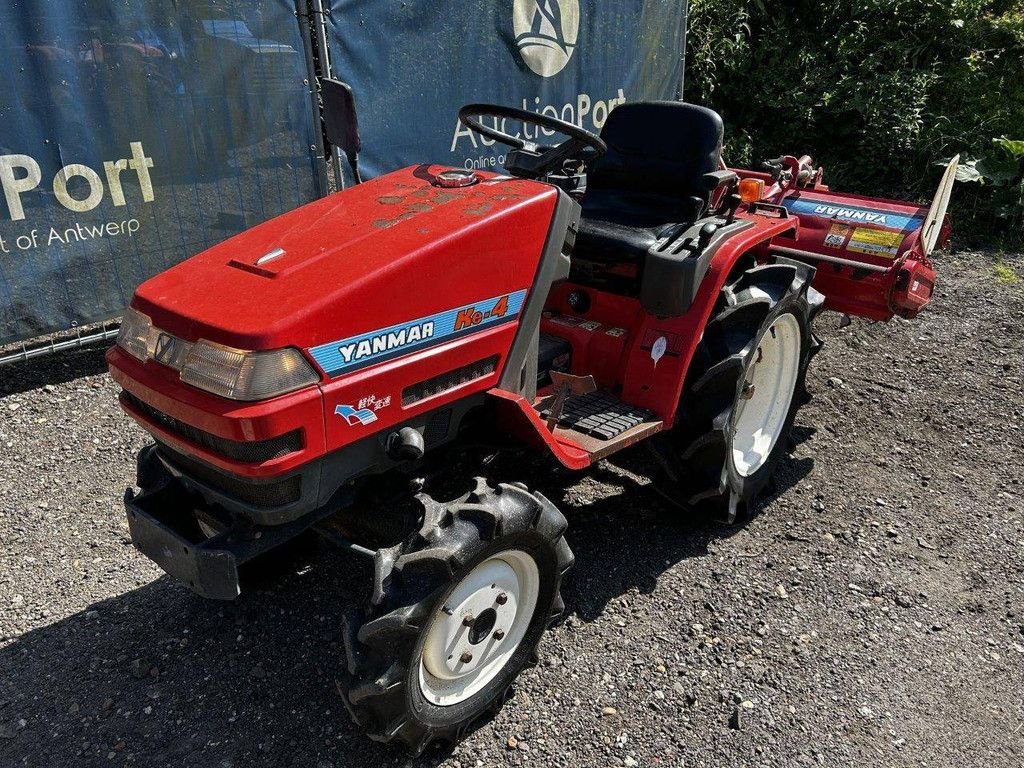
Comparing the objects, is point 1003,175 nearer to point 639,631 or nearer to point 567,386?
point 567,386

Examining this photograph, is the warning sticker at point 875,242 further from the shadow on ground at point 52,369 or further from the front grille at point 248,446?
the shadow on ground at point 52,369

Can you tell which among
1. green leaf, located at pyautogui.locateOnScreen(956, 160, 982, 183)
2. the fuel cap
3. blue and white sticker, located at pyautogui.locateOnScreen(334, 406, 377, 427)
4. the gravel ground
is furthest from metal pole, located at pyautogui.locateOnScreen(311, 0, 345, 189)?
green leaf, located at pyautogui.locateOnScreen(956, 160, 982, 183)

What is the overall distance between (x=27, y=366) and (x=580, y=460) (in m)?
3.47

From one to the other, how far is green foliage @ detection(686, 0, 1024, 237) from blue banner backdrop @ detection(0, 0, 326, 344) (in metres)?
4.75

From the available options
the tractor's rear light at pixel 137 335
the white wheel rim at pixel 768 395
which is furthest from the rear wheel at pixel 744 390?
the tractor's rear light at pixel 137 335

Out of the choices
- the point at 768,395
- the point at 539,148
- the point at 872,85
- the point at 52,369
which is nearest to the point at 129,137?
the point at 52,369

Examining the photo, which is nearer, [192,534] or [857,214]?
[192,534]

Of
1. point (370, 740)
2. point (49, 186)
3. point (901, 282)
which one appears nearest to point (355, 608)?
point (370, 740)

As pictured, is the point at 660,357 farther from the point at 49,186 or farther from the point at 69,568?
the point at 49,186

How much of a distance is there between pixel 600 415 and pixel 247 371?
4.52 feet

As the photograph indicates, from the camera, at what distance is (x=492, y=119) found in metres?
5.87

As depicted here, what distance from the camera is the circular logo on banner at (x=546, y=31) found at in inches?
228

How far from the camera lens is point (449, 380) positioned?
2.34 metres

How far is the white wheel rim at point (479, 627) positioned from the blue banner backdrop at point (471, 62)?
3.46 m
